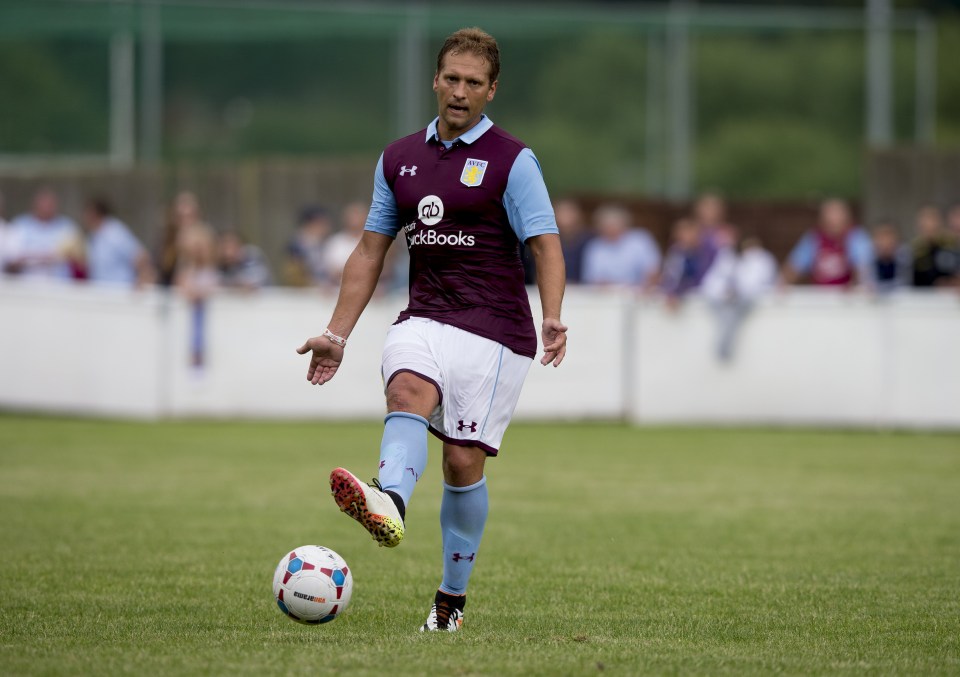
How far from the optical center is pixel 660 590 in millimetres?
7570

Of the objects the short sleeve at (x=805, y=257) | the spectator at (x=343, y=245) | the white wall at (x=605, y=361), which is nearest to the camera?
the white wall at (x=605, y=361)

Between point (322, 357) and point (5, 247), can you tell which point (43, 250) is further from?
point (322, 357)

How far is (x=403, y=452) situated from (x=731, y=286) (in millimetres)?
11629

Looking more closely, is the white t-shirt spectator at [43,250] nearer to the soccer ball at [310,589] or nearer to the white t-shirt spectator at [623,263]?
the white t-shirt spectator at [623,263]

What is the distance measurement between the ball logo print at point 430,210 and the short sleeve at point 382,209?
19 centimetres

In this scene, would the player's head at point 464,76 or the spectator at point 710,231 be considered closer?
the player's head at point 464,76

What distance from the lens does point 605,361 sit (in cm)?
1734

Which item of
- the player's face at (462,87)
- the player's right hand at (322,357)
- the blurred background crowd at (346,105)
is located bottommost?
the player's right hand at (322,357)

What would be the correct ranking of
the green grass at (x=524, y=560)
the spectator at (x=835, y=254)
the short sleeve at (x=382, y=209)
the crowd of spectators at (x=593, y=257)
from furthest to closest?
the spectator at (x=835, y=254)
the crowd of spectators at (x=593, y=257)
the short sleeve at (x=382, y=209)
the green grass at (x=524, y=560)

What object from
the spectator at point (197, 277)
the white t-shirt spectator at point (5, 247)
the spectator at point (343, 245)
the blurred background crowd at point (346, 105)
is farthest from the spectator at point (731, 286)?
the white t-shirt spectator at point (5, 247)

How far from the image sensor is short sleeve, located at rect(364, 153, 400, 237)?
6633 mm

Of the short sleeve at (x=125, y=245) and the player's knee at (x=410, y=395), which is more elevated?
the short sleeve at (x=125, y=245)

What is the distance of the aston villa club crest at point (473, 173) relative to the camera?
643cm

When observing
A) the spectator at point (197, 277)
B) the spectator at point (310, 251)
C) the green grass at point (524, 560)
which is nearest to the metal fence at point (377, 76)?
the spectator at point (310, 251)
